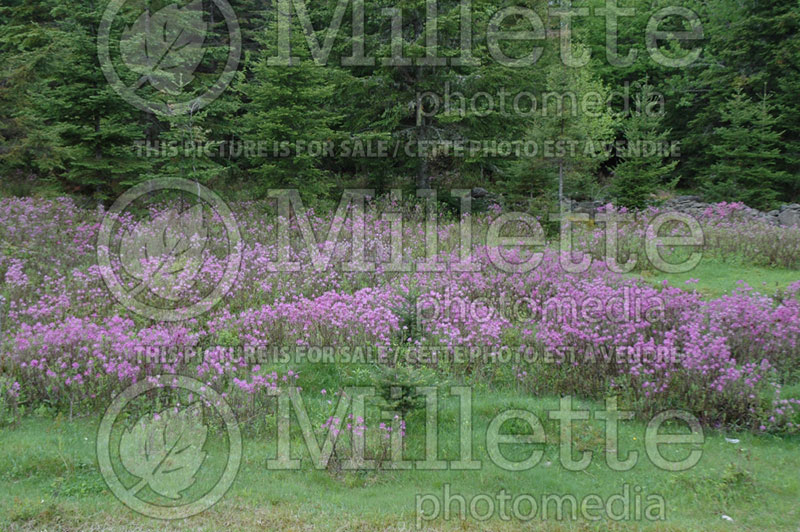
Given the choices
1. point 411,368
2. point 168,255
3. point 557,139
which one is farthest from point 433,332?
point 557,139

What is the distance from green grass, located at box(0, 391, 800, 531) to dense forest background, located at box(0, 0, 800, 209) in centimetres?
772

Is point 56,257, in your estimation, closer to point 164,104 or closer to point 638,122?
point 164,104

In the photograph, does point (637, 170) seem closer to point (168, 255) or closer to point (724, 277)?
point (724, 277)

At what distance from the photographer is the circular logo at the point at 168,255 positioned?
8.62 meters

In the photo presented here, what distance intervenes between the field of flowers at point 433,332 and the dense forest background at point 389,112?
3966 mm

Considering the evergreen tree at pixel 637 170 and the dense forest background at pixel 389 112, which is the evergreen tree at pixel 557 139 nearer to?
the dense forest background at pixel 389 112

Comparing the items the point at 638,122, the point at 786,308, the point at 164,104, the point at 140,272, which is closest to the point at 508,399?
the point at 786,308

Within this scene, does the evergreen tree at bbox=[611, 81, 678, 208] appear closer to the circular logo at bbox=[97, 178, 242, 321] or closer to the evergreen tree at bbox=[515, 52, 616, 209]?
the evergreen tree at bbox=[515, 52, 616, 209]

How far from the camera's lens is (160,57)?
15422 mm

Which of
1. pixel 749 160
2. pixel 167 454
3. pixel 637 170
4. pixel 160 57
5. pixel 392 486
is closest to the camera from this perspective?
pixel 392 486

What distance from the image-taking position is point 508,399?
6.34m

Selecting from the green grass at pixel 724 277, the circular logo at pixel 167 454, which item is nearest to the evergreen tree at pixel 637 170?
the green grass at pixel 724 277

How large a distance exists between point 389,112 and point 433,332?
32.6 feet

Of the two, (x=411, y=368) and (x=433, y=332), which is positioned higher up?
(x=433, y=332)
